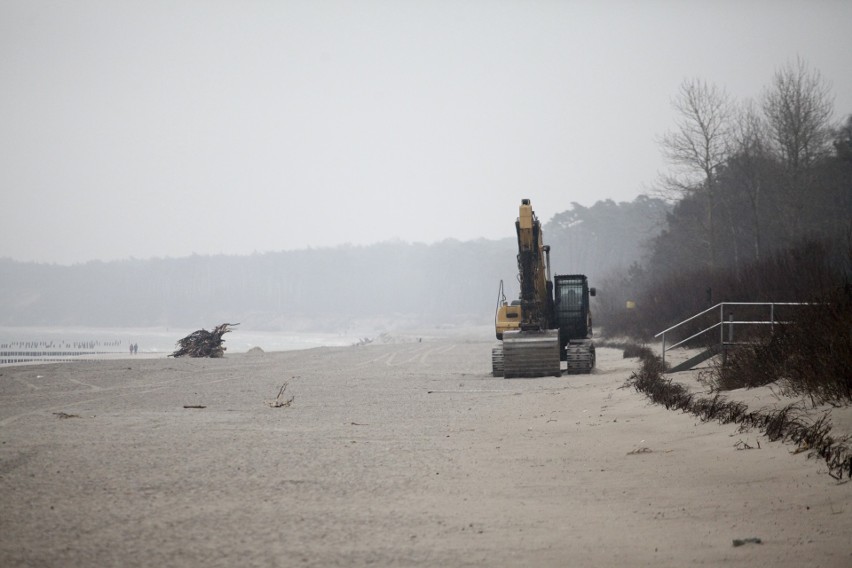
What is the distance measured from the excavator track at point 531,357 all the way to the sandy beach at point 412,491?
30.2 feet

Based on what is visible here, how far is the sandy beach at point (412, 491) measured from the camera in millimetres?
5039

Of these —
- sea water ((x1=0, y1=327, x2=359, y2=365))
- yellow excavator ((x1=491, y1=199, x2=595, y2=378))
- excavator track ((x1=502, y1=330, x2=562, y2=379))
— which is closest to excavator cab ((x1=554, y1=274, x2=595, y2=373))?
yellow excavator ((x1=491, y1=199, x2=595, y2=378))

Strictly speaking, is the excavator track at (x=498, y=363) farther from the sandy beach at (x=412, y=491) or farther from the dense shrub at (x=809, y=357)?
the sandy beach at (x=412, y=491)

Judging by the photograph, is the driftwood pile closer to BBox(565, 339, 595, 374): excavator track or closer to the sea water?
the sea water

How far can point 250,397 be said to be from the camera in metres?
16.9

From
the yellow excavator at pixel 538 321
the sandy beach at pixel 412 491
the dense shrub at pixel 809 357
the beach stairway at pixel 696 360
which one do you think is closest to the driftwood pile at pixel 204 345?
the yellow excavator at pixel 538 321

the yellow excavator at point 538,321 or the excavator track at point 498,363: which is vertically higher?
the yellow excavator at point 538,321

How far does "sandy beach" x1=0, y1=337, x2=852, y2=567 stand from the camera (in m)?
5.04

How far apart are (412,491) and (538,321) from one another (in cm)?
1745

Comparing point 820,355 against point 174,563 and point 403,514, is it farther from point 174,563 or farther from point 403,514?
point 174,563

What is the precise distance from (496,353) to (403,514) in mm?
17770

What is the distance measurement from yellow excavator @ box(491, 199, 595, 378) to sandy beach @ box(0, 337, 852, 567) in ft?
30.5

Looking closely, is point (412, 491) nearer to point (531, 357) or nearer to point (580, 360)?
point (531, 357)

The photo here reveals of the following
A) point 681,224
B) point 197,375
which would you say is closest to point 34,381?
point 197,375
